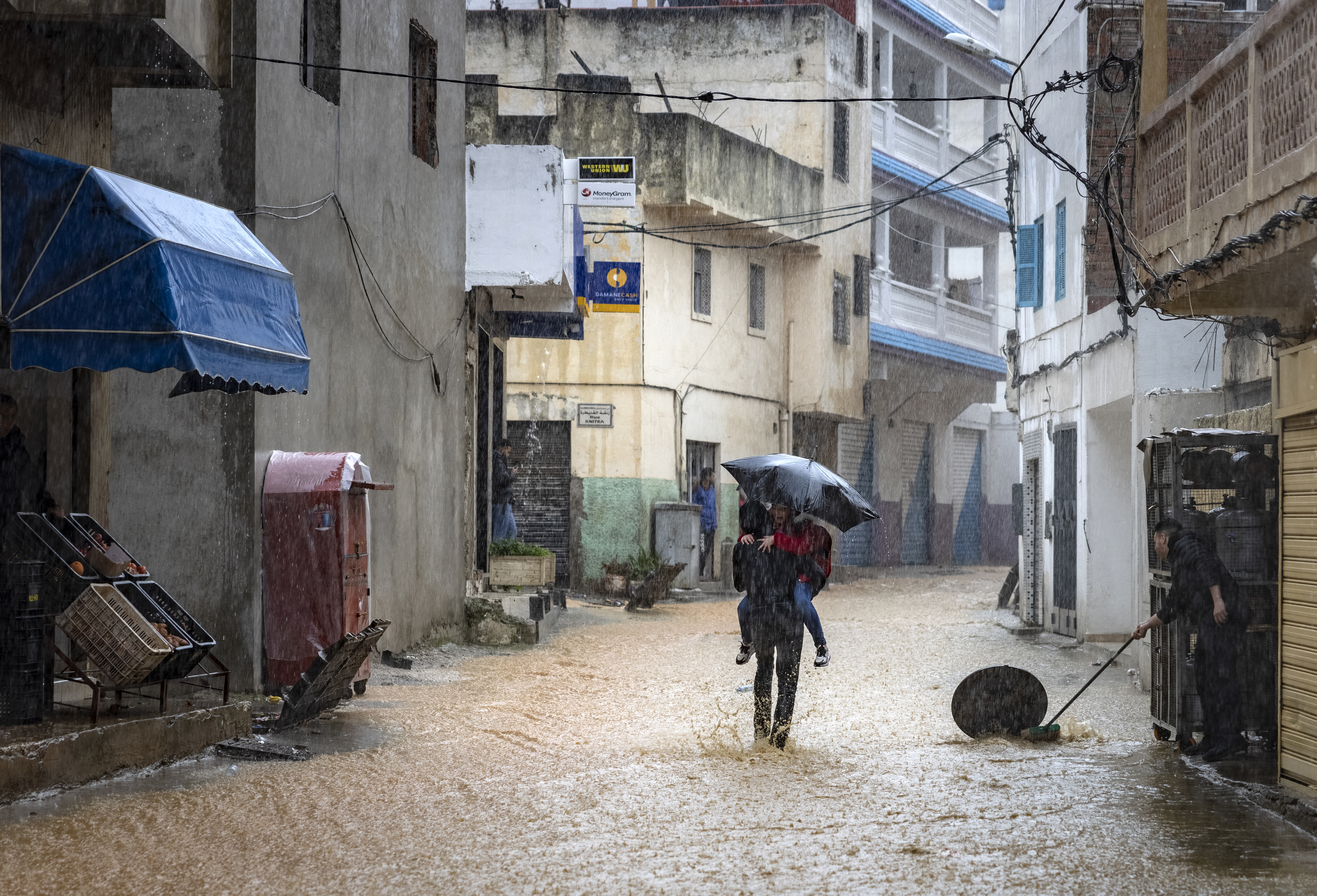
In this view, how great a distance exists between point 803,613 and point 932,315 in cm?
2555

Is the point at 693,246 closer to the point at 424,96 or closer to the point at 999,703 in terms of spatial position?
the point at 424,96

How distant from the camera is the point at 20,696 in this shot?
7402 millimetres

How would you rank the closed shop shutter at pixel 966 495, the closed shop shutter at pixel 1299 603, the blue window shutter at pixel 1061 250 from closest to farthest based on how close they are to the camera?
the closed shop shutter at pixel 1299 603 < the blue window shutter at pixel 1061 250 < the closed shop shutter at pixel 966 495

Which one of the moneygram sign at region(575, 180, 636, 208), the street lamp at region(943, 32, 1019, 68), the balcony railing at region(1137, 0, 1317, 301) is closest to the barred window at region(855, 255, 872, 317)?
the moneygram sign at region(575, 180, 636, 208)

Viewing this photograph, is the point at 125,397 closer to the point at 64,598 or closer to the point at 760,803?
the point at 64,598

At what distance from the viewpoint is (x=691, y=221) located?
85.4 feet

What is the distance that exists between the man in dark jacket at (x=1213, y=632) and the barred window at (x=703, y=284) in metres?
18.2

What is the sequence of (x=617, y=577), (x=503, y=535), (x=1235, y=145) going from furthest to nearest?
(x=617, y=577) → (x=503, y=535) → (x=1235, y=145)

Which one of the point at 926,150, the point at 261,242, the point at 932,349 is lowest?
the point at 261,242

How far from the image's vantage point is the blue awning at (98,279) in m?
7.78

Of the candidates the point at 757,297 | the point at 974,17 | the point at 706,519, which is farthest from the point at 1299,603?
the point at 974,17

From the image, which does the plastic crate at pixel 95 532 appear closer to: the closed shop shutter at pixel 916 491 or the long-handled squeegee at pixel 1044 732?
the long-handled squeegee at pixel 1044 732

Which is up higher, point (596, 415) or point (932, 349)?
point (932, 349)

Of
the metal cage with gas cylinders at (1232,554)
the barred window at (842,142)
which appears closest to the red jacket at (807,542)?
the metal cage with gas cylinders at (1232,554)
